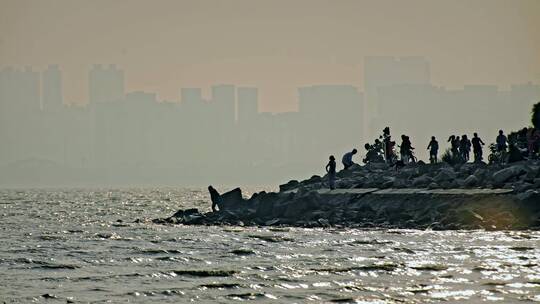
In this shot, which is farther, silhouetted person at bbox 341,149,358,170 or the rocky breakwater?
silhouetted person at bbox 341,149,358,170

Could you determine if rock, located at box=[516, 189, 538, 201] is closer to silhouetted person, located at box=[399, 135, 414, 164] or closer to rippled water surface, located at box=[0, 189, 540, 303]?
rippled water surface, located at box=[0, 189, 540, 303]

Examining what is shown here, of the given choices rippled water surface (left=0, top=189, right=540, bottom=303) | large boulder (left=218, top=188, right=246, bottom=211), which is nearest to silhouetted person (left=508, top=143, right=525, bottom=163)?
rippled water surface (left=0, top=189, right=540, bottom=303)

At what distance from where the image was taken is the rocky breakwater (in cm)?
4050

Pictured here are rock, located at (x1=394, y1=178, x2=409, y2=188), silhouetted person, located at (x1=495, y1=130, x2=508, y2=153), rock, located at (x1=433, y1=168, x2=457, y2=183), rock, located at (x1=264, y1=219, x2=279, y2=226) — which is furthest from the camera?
silhouetted person, located at (x1=495, y1=130, x2=508, y2=153)

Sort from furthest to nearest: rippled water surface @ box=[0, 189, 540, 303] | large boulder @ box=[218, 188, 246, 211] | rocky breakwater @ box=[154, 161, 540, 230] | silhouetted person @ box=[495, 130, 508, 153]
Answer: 1. large boulder @ box=[218, 188, 246, 211]
2. silhouetted person @ box=[495, 130, 508, 153]
3. rocky breakwater @ box=[154, 161, 540, 230]
4. rippled water surface @ box=[0, 189, 540, 303]

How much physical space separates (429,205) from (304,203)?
7182 millimetres

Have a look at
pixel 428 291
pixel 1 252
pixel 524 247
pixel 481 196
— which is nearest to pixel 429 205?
pixel 481 196

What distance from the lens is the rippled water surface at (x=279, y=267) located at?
23.1 meters

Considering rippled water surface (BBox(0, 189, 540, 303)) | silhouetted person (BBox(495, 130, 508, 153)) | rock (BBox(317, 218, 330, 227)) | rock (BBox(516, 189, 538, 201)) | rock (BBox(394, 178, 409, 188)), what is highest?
silhouetted person (BBox(495, 130, 508, 153))

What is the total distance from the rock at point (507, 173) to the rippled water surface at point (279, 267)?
6.38 meters

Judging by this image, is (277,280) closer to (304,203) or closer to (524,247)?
(524,247)

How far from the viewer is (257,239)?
38.8m

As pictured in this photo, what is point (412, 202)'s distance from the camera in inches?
1769

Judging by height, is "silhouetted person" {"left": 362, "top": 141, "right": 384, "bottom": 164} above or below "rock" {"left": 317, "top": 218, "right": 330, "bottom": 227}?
above
